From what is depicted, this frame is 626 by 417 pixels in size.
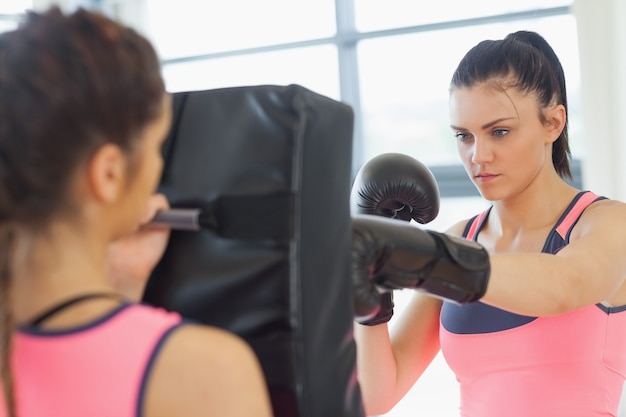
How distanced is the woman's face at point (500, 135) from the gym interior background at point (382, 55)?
1345 mm

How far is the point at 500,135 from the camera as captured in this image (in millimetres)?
1505

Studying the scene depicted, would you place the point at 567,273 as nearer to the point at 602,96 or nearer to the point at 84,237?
the point at 84,237

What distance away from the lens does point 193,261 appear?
2.97 feet

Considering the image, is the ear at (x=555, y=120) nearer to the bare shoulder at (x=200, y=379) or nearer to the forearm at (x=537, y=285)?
the forearm at (x=537, y=285)

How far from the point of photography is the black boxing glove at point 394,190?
138cm

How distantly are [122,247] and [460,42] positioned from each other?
2808 mm

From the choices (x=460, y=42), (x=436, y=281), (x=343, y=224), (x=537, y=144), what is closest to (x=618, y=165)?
(x=460, y=42)

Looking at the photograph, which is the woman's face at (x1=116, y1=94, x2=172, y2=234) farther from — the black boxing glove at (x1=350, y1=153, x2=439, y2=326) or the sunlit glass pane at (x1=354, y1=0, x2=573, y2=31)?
the sunlit glass pane at (x1=354, y1=0, x2=573, y2=31)

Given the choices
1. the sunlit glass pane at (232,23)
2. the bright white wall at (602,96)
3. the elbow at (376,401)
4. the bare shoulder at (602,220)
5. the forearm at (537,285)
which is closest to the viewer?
the forearm at (537,285)

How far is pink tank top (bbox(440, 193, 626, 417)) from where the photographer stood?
1.43 meters

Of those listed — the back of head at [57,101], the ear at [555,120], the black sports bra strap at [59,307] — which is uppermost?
the back of head at [57,101]

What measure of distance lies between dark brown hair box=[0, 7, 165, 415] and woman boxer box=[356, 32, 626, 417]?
2.90 feet

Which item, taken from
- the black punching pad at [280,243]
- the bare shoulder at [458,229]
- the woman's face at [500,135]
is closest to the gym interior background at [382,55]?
the bare shoulder at [458,229]

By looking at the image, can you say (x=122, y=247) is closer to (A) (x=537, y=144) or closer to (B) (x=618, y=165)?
(A) (x=537, y=144)
